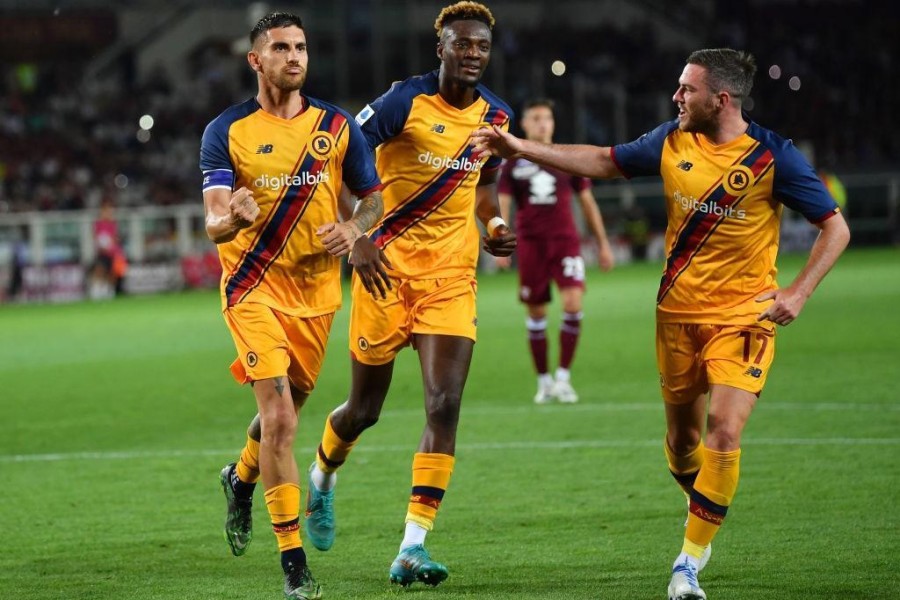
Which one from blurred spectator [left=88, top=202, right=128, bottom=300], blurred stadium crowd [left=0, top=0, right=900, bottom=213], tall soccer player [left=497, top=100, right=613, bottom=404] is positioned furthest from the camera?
blurred stadium crowd [left=0, top=0, right=900, bottom=213]

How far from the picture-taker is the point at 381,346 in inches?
286

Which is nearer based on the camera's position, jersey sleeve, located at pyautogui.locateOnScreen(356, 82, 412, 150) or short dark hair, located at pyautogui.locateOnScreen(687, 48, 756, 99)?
short dark hair, located at pyautogui.locateOnScreen(687, 48, 756, 99)

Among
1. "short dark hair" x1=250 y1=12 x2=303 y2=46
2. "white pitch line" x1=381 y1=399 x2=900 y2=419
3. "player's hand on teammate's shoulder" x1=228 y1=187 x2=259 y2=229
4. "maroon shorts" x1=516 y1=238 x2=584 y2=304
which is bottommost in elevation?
"white pitch line" x1=381 y1=399 x2=900 y2=419

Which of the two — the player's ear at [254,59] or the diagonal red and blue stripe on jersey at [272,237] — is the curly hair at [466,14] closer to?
the player's ear at [254,59]

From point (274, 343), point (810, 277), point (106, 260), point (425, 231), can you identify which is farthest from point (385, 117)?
point (106, 260)

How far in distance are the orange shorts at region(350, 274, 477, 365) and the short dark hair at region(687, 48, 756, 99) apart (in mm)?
1643

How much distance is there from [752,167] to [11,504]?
4948 mm

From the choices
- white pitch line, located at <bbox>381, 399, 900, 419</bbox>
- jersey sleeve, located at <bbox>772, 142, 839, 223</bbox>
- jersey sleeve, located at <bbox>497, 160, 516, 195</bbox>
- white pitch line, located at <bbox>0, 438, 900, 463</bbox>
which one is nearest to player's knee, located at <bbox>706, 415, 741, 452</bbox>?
jersey sleeve, located at <bbox>772, 142, 839, 223</bbox>

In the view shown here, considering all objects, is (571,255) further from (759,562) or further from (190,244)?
(190,244)

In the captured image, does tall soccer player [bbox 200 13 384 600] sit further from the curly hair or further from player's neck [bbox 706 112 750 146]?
player's neck [bbox 706 112 750 146]

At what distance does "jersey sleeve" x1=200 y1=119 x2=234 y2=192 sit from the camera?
6375mm

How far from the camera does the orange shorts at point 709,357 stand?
628cm

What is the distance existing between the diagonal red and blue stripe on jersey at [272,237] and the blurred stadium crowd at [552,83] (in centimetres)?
3374

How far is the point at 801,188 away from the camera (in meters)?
6.25
